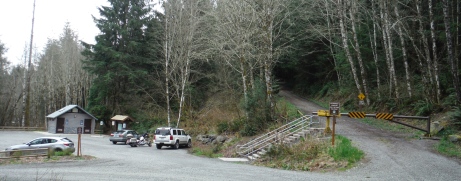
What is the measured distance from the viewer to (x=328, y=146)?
14.3 meters

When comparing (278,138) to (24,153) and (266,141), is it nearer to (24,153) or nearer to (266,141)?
(266,141)

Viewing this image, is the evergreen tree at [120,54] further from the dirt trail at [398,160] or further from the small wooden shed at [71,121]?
the dirt trail at [398,160]

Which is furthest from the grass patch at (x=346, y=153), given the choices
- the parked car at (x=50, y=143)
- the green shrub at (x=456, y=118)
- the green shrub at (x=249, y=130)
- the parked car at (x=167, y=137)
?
the parked car at (x=50, y=143)

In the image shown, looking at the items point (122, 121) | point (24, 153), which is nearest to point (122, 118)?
point (122, 121)

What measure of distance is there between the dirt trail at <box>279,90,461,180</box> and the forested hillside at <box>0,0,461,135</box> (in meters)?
3.35

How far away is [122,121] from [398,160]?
30.4 m

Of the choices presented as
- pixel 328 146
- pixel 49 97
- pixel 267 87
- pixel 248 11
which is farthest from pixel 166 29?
pixel 49 97

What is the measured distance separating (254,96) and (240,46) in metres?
3.42

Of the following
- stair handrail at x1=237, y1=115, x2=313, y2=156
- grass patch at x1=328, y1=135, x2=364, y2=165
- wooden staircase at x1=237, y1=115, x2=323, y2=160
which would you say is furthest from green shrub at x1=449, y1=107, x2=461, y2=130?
stair handrail at x1=237, y1=115, x2=313, y2=156

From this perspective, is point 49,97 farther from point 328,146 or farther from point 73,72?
point 328,146

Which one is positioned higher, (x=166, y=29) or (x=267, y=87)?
(x=166, y=29)

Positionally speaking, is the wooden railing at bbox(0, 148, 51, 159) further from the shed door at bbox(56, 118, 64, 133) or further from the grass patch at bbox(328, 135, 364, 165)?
the shed door at bbox(56, 118, 64, 133)

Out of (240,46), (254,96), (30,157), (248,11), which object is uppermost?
(248,11)

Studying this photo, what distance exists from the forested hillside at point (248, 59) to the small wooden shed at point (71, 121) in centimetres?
140
